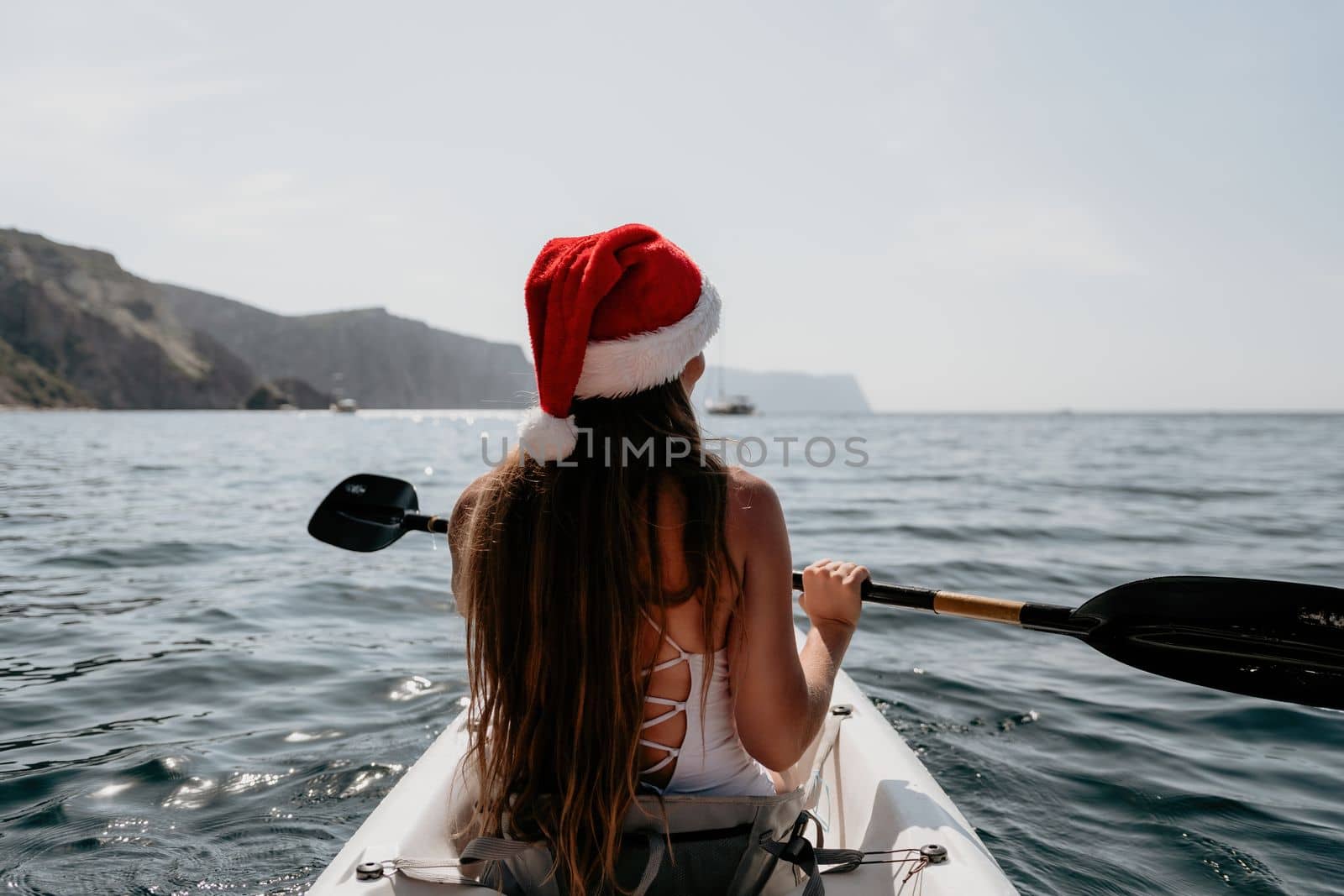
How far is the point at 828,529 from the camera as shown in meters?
12.8

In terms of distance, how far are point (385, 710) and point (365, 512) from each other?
156cm

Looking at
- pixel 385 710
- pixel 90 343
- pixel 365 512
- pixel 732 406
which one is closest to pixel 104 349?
pixel 90 343

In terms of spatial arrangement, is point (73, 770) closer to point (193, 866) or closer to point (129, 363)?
→ point (193, 866)

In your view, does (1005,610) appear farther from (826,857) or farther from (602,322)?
(602,322)

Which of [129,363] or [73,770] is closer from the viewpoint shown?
[73,770]

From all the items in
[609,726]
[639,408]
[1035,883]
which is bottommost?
[1035,883]

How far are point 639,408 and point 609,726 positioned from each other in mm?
656

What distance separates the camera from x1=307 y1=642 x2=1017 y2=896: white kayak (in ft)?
6.83

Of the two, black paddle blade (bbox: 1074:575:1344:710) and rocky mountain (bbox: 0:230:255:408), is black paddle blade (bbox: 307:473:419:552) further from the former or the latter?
rocky mountain (bbox: 0:230:255:408)

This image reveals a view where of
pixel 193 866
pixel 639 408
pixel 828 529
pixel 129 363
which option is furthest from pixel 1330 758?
pixel 129 363

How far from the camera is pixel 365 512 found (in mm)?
3967

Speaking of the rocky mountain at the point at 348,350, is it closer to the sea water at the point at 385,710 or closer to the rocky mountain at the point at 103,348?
the rocky mountain at the point at 103,348

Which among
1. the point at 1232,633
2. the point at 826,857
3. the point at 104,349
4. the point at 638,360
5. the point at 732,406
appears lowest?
the point at 826,857

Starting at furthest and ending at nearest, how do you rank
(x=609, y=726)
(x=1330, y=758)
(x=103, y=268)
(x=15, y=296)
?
(x=103, y=268) → (x=15, y=296) → (x=1330, y=758) → (x=609, y=726)
